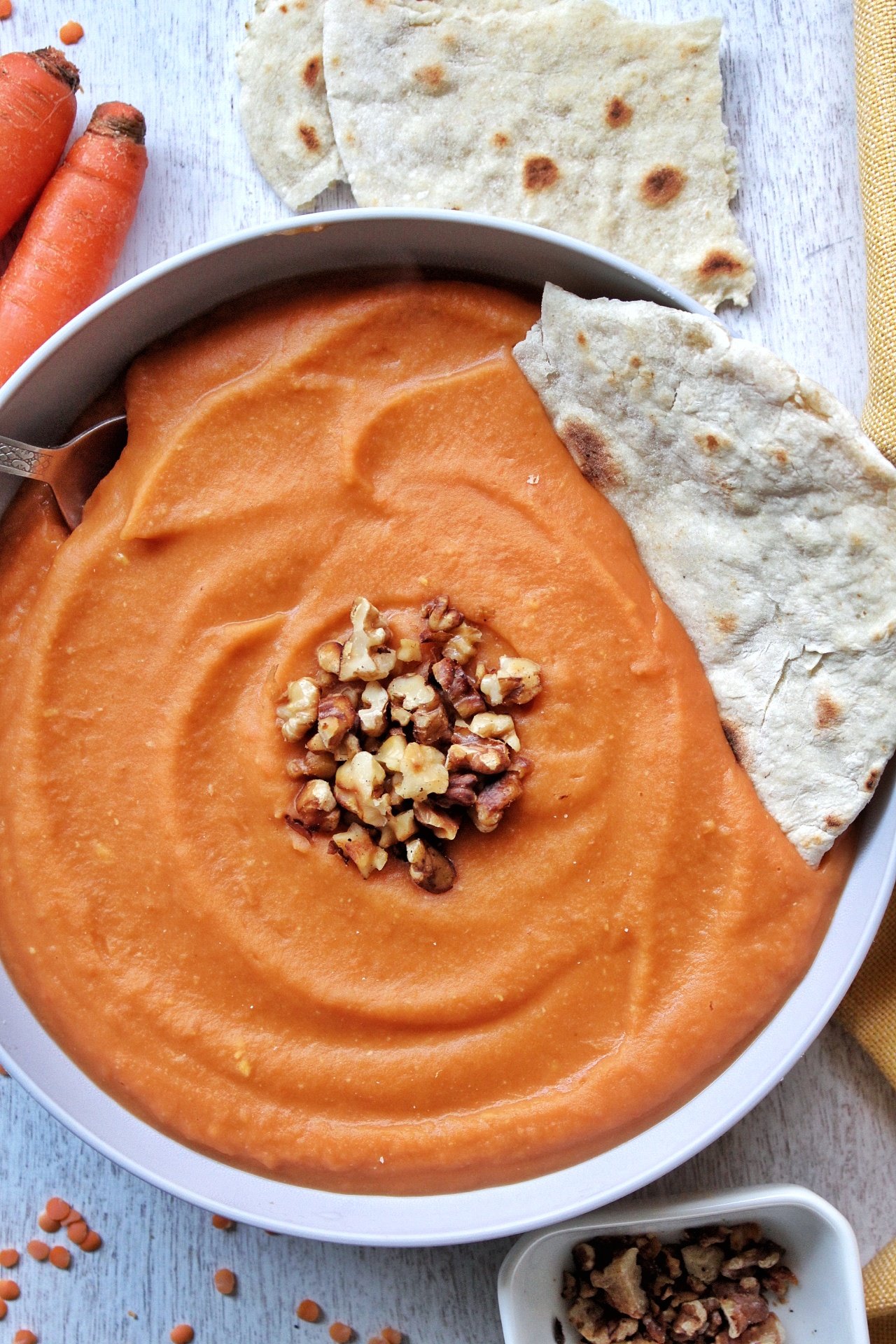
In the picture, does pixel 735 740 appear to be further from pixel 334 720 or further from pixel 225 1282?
pixel 225 1282

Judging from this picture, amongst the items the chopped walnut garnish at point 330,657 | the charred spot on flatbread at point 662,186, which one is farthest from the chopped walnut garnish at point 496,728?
the charred spot on flatbread at point 662,186

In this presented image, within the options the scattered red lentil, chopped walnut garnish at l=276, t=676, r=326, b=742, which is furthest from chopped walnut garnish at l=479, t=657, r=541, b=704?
the scattered red lentil

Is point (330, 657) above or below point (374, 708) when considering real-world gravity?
above

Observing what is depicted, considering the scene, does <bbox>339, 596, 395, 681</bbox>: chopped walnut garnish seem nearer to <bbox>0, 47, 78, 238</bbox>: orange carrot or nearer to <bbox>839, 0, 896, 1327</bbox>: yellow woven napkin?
<bbox>839, 0, 896, 1327</bbox>: yellow woven napkin

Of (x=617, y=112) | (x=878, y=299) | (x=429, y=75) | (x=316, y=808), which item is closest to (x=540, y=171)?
(x=617, y=112)

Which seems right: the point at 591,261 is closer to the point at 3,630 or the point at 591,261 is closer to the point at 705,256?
the point at 705,256

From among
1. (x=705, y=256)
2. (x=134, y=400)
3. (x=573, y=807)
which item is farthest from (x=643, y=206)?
(x=573, y=807)
